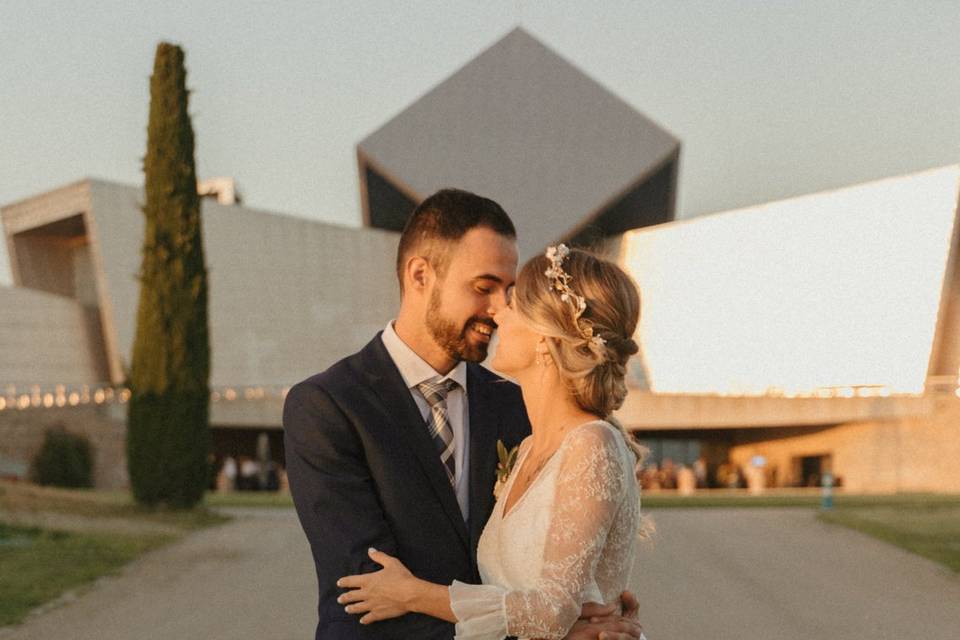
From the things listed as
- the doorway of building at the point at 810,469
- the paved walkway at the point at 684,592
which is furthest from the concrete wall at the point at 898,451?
the paved walkway at the point at 684,592

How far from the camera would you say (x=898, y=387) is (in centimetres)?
2947

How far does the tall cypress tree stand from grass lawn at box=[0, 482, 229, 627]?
0.57 m

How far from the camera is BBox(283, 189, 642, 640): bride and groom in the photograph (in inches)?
96.4

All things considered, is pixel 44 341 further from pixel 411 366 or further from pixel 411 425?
pixel 411 425

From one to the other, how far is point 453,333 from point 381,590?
709 millimetres

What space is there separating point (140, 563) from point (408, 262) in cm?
854

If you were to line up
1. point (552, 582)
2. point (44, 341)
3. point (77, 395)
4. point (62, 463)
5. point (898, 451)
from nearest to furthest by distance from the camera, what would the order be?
point (552, 582), point (62, 463), point (77, 395), point (898, 451), point (44, 341)

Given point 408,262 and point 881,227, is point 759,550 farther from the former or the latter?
point 881,227

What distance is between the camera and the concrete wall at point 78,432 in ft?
77.5

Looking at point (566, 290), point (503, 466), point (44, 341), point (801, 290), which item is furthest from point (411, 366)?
point (801, 290)

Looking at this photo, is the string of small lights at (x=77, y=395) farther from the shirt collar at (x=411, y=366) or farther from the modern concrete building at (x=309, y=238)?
the shirt collar at (x=411, y=366)

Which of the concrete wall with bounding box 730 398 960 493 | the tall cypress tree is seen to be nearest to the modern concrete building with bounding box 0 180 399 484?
the tall cypress tree

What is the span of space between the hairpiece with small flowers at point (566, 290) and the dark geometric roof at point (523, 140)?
33063 millimetres

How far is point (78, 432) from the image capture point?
25.0m
